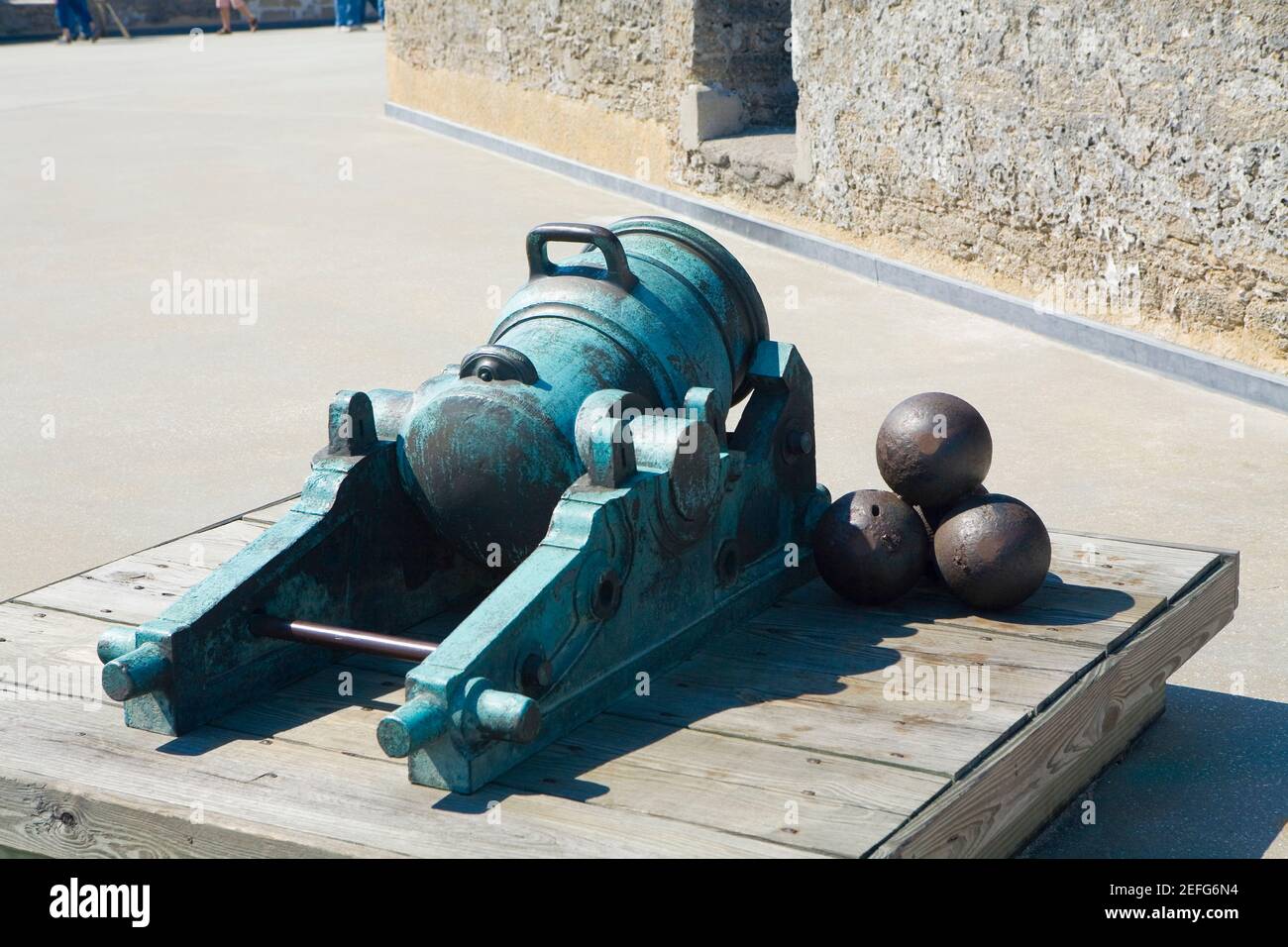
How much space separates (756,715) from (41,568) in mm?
2734

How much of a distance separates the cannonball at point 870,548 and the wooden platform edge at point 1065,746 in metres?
0.44

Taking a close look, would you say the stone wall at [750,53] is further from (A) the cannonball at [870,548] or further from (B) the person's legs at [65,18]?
(B) the person's legs at [65,18]

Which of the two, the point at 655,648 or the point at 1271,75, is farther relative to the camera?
the point at 1271,75

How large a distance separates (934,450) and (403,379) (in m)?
3.72

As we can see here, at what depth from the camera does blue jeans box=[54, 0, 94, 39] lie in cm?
2630

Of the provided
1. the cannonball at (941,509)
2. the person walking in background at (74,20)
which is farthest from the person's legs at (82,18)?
the cannonball at (941,509)

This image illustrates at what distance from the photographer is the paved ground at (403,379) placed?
12.7 feet

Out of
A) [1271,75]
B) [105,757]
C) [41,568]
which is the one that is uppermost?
[1271,75]

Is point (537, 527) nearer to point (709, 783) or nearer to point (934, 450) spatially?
point (709, 783)

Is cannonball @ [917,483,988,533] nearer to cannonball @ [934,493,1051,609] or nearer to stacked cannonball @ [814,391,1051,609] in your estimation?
stacked cannonball @ [814,391,1051,609]

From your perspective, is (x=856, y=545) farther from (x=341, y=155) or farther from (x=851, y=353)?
(x=341, y=155)

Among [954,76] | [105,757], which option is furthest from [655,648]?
[954,76]

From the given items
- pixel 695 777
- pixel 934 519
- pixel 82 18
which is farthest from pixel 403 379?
pixel 82 18

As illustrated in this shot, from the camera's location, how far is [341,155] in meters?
13.1
